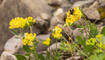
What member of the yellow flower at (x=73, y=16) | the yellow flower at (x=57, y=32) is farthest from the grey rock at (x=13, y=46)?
the yellow flower at (x=73, y=16)

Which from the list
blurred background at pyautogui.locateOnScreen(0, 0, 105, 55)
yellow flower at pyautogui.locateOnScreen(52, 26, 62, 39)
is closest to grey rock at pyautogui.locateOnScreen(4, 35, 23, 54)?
blurred background at pyautogui.locateOnScreen(0, 0, 105, 55)

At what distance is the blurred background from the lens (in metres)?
2.30

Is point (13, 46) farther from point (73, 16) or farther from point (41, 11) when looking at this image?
point (73, 16)

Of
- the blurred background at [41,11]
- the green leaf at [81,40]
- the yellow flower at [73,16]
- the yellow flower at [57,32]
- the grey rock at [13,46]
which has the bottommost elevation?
the grey rock at [13,46]

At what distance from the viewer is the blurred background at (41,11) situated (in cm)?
230

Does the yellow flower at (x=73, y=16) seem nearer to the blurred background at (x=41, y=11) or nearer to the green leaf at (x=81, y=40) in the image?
the green leaf at (x=81, y=40)

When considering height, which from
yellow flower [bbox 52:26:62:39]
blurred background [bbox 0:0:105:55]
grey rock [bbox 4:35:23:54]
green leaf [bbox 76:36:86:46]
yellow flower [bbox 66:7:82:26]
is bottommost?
grey rock [bbox 4:35:23:54]

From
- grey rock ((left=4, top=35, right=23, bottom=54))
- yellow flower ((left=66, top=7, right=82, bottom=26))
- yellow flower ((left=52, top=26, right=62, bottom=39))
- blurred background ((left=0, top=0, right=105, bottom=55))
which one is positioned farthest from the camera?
blurred background ((left=0, top=0, right=105, bottom=55))

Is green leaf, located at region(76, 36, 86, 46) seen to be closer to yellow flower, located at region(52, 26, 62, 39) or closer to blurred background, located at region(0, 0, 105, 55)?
yellow flower, located at region(52, 26, 62, 39)

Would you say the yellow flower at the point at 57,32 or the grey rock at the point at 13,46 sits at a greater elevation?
the yellow flower at the point at 57,32

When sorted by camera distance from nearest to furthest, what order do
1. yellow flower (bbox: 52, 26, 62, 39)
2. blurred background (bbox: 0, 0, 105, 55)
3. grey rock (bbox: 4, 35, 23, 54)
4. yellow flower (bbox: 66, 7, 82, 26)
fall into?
yellow flower (bbox: 66, 7, 82, 26) → yellow flower (bbox: 52, 26, 62, 39) → grey rock (bbox: 4, 35, 23, 54) → blurred background (bbox: 0, 0, 105, 55)

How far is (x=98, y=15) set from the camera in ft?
7.45

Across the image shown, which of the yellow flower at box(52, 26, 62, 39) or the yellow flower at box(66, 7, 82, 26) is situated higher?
the yellow flower at box(66, 7, 82, 26)

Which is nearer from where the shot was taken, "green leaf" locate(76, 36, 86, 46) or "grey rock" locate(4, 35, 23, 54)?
"green leaf" locate(76, 36, 86, 46)
